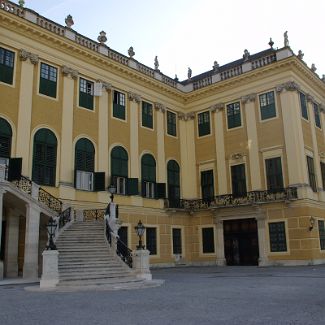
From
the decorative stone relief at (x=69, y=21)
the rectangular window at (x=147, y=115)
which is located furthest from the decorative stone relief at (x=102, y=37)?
the rectangular window at (x=147, y=115)

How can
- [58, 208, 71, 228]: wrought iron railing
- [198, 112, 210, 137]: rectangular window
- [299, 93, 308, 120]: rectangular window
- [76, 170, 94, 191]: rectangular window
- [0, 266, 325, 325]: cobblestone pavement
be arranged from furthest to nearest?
[198, 112, 210, 137]: rectangular window → [299, 93, 308, 120]: rectangular window → [76, 170, 94, 191]: rectangular window → [58, 208, 71, 228]: wrought iron railing → [0, 266, 325, 325]: cobblestone pavement

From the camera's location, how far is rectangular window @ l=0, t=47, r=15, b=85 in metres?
20.8

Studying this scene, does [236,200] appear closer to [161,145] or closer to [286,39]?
[161,145]

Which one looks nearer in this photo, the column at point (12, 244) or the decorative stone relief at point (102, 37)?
the column at point (12, 244)

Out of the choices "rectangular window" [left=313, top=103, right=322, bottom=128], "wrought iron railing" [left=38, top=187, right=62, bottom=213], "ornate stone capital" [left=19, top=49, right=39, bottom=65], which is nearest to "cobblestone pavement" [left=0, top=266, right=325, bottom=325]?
"wrought iron railing" [left=38, top=187, right=62, bottom=213]

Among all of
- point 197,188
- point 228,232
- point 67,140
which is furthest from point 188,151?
point 67,140

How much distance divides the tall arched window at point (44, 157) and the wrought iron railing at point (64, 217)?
90.3 inches

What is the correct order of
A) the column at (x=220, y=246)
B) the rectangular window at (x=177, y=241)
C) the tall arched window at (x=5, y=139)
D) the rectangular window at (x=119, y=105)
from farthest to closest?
the rectangular window at (x=177, y=241) → the column at (x=220, y=246) → the rectangular window at (x=119, y=105) → the tall arched window at (x=5, y=139)

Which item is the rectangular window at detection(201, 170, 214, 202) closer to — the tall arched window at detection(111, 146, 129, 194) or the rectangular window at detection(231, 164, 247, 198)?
the rectangular window at detection(231, 164, 247, 198)

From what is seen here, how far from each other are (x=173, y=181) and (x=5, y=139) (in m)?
12.9

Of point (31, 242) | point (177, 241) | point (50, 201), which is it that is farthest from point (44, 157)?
point (177, 241)

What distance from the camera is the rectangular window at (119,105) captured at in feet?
86.5

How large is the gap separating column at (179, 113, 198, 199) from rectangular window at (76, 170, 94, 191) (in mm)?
8492

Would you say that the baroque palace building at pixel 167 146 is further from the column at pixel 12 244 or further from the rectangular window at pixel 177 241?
the rectangular window at pixel 177 241
